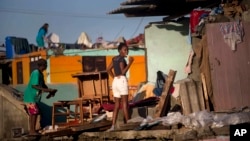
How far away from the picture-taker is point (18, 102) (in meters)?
11.8

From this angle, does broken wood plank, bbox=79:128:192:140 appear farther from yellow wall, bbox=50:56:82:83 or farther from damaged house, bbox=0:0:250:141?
yellow wall, bbox=50:56:82:83

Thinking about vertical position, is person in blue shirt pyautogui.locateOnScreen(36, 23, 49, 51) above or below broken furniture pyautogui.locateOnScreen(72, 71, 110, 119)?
above

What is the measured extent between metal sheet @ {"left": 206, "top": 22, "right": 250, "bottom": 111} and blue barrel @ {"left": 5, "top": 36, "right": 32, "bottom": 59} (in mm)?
18009

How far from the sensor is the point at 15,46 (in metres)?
24.3

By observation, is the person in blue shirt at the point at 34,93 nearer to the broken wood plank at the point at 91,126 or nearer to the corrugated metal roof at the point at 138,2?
the broken wood plank at the point at 91,126

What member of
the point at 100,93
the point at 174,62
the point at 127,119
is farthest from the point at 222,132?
the point at 174,62

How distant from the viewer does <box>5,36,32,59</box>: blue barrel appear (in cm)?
2392

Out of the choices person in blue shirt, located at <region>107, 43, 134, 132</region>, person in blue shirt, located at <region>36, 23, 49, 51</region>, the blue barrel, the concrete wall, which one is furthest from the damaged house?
the blue barrel

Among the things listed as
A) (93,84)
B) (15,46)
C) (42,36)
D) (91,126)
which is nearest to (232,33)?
(91,126)

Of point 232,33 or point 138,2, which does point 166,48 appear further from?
point 232,33

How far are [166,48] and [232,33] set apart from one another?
4962 mm

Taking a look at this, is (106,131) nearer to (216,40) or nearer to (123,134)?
(123,134)

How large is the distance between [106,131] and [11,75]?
1985cm

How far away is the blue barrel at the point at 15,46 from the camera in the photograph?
23.9 m
